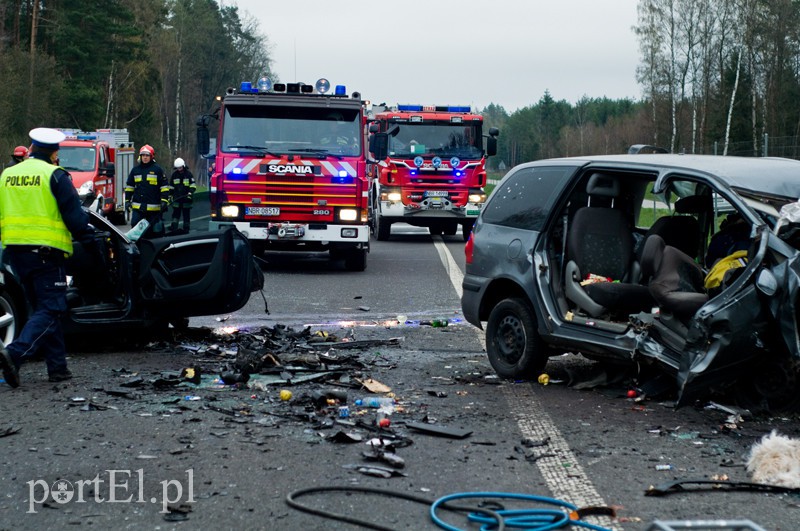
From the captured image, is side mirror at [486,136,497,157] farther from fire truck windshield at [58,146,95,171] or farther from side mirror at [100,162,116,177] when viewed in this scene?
fire truck windshield at [58,146,95,171]

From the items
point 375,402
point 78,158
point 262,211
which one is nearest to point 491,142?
point 262,211

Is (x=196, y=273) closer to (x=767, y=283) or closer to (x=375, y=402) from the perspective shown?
(x=375, y=402)

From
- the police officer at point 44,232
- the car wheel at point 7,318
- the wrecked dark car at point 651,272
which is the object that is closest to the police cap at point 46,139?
the police officer at point 44,232

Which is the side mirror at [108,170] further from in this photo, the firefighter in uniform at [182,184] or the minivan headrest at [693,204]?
the minivan headrest at [693,204]

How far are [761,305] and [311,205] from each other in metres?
11.9

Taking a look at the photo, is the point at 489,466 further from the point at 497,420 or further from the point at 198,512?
the point at 198,512

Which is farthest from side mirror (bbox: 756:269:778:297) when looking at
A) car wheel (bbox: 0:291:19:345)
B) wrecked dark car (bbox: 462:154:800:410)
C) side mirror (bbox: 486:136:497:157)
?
side mirror (bbox: 486:136:497:157)

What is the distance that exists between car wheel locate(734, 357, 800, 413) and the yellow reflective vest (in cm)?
503

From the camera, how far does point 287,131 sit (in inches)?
691

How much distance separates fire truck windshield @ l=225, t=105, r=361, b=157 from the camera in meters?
17.5

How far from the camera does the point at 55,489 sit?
17.5 feet

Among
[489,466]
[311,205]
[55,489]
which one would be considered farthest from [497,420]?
[311,205]

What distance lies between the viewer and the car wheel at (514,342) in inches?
331

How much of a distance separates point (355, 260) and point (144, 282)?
894cm
